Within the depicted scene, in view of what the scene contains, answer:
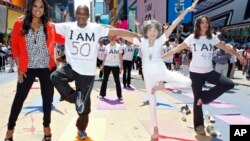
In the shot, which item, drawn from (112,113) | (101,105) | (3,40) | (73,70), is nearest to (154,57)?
(73,70)

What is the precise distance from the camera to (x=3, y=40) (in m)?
58.8

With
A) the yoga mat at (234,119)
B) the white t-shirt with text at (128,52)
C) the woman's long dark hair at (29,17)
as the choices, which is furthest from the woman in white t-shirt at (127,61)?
the woman's long dark hair at (29,17)

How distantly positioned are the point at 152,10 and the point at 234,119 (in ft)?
160

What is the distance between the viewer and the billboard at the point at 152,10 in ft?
165

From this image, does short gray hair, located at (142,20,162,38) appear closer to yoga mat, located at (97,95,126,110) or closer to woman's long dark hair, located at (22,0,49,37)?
woman's long dark hair, located at (22,0,49,37)

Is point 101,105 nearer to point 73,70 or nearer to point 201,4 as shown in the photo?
point 73,70

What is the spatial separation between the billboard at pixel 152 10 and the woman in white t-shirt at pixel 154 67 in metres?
43.0

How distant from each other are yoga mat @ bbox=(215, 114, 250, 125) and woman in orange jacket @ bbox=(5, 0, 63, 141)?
4.27 m

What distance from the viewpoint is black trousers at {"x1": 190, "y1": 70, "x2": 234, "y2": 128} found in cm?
668

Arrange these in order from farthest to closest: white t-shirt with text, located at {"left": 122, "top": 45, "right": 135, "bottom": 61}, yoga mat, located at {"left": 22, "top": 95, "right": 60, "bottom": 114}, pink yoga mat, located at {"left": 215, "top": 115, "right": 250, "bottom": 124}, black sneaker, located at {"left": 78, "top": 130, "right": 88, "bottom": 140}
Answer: white t-shirt with text, located at {"left": 122, "top": 45, "right": 135, "bottom": 61} → yoga mat, located at {"left": 22, "top": 95, "right": 60, "bottom": 114} → pink yoga mat, located at {"left": 215, "top": 115, "right": 250, "bottom": 124} → black sneaker, located at {"left": 78, "top": 130, "right": 88, "bottom": 140}

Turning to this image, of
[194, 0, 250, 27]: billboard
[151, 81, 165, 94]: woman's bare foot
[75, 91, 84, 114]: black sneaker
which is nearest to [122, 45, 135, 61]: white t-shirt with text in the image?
[151, 81, 165, 94]: woman's bare foot

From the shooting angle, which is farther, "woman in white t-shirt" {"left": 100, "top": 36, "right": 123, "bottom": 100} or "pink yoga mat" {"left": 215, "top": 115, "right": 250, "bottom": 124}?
"woman in white t-shirt" {"left": 100, "top": 36, "right": 123, "bottom": 100}

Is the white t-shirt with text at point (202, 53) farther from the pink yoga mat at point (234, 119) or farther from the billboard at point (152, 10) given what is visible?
the billboard at point (152, 10)

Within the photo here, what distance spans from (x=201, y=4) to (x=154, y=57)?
34.9 m
